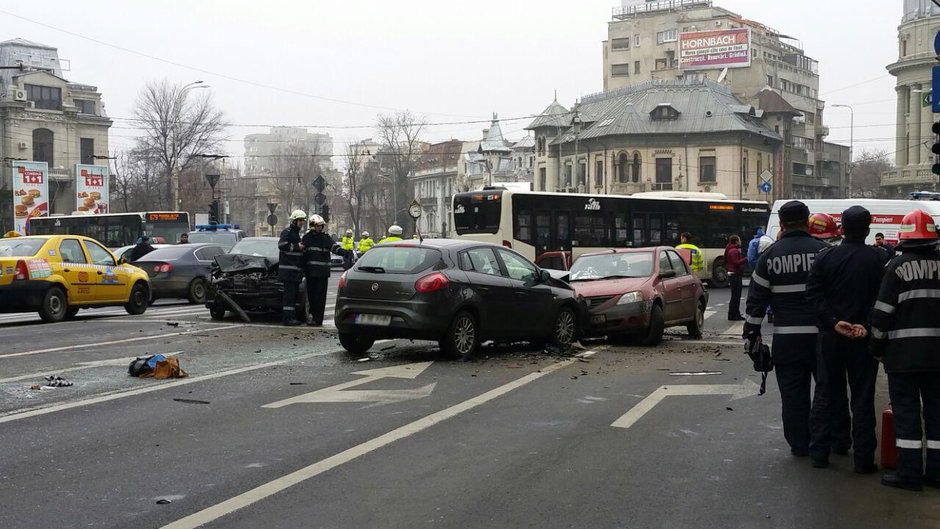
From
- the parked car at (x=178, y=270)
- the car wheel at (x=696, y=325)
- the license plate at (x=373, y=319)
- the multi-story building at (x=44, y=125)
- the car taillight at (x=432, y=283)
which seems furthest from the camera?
the multi-story building at (x=44, y=125)

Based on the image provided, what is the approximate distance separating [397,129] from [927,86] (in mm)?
51229

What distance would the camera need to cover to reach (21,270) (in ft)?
55.2

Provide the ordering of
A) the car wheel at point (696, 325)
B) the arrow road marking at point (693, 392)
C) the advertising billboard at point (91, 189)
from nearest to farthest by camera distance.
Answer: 1. the arrow road marking at point (693, 392)
2. the car wheel at point (696, 325)
3. the advertising billboard at point (91, 189)

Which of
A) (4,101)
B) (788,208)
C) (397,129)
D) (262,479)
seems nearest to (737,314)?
(788,208)

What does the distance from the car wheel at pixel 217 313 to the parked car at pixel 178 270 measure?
202 inches

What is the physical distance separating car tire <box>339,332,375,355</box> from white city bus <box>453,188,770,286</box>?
39.6ft

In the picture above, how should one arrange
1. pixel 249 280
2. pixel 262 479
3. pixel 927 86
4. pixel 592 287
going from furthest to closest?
pixel 927 86
pixel 249 280
pixel 592 287
pixel 262 479

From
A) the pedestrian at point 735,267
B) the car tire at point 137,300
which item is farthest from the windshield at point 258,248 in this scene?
the pedestrian at point 735,267

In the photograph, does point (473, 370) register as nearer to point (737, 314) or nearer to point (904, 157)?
point (737, 314)

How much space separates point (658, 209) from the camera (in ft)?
118

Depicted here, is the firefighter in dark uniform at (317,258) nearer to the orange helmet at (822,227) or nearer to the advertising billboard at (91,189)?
Answer: the orange helmet at (822,227)

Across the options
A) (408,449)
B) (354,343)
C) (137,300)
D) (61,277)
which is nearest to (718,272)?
(137,300)

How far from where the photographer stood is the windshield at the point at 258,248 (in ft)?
61.5

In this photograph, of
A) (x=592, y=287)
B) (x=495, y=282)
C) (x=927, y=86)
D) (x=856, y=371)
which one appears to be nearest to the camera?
(x=856, y=371)
